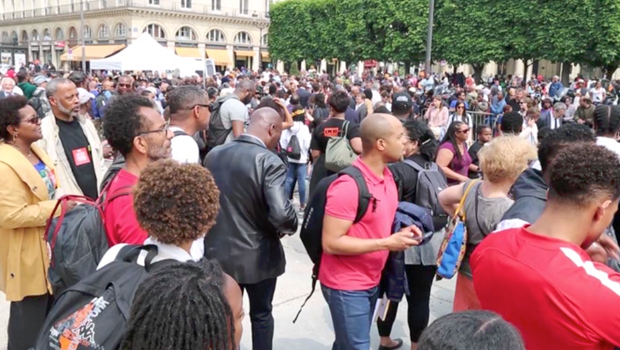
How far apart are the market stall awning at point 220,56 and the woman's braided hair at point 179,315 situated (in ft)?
191

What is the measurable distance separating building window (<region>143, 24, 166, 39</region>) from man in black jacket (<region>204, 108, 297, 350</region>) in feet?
181

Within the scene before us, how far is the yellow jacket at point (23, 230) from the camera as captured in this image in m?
2.99

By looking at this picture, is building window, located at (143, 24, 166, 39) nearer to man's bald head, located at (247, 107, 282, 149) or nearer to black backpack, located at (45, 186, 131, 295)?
man's bald head, located at (247, 107, 282, 149)

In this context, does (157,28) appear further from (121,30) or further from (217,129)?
(217,129)

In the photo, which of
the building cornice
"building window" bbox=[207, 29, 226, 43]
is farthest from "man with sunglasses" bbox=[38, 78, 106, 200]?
"building window" bbox=[207, 29, 226, 43]

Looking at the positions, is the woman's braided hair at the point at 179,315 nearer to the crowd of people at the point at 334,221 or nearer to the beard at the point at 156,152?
the crowd of people at the point at 334,221

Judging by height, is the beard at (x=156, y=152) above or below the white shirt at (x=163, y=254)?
above

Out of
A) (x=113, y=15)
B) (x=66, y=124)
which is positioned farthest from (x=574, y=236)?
(x=113, y=15)

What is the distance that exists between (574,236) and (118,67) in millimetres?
20976

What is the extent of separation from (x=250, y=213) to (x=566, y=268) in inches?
77.4

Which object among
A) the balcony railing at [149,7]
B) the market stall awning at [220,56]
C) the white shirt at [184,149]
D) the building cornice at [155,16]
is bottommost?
the white shirt at [184,149]

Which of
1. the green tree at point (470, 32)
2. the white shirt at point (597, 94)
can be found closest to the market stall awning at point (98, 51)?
the green tree at point (470, 32)

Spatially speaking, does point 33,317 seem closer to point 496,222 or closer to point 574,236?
point 496,222

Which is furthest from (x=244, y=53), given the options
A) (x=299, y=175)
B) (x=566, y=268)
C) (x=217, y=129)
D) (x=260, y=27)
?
(x=566, y=268)
